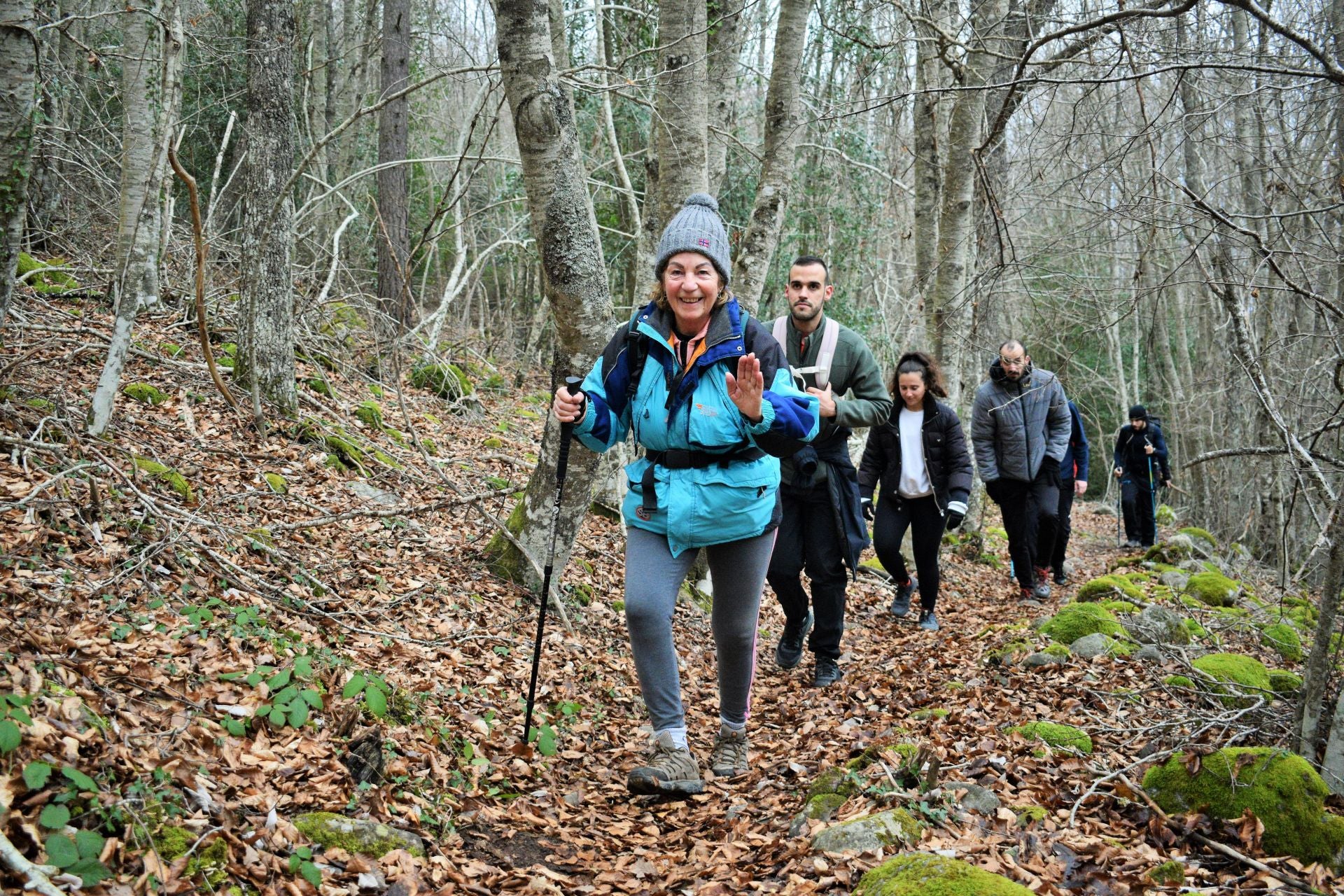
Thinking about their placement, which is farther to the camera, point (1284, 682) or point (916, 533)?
point (916, 533)

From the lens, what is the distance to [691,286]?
4047mm

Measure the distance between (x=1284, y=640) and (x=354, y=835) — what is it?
20.3ft

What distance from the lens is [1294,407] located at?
721 cm

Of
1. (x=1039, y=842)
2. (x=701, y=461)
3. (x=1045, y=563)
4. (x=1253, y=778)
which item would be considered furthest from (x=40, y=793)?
(x=1045, y=563)

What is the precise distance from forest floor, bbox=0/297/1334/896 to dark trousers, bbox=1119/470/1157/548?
27.0ft

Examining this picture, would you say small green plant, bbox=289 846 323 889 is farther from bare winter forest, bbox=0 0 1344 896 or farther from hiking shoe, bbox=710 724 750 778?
hiking shoe, bbox=710 724 750 778

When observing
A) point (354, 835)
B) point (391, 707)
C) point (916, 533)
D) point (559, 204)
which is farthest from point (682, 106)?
point (354, 835)

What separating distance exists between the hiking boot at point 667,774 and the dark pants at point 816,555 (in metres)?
1.78

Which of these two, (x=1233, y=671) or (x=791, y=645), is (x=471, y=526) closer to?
(x=791, y=645)

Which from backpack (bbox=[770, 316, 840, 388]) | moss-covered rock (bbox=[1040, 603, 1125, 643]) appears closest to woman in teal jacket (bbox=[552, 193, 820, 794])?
backpack (bbox=[770, 316, 840, 388])

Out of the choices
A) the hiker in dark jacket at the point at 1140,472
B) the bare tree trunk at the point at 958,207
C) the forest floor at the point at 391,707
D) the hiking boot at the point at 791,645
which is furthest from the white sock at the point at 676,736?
the hiker in dark jacket at the point at 1140,472

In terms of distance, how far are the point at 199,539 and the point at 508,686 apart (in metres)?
1.81

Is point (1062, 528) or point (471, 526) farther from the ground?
point (471, 526)

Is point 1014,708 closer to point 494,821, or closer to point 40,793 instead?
point 494,821
